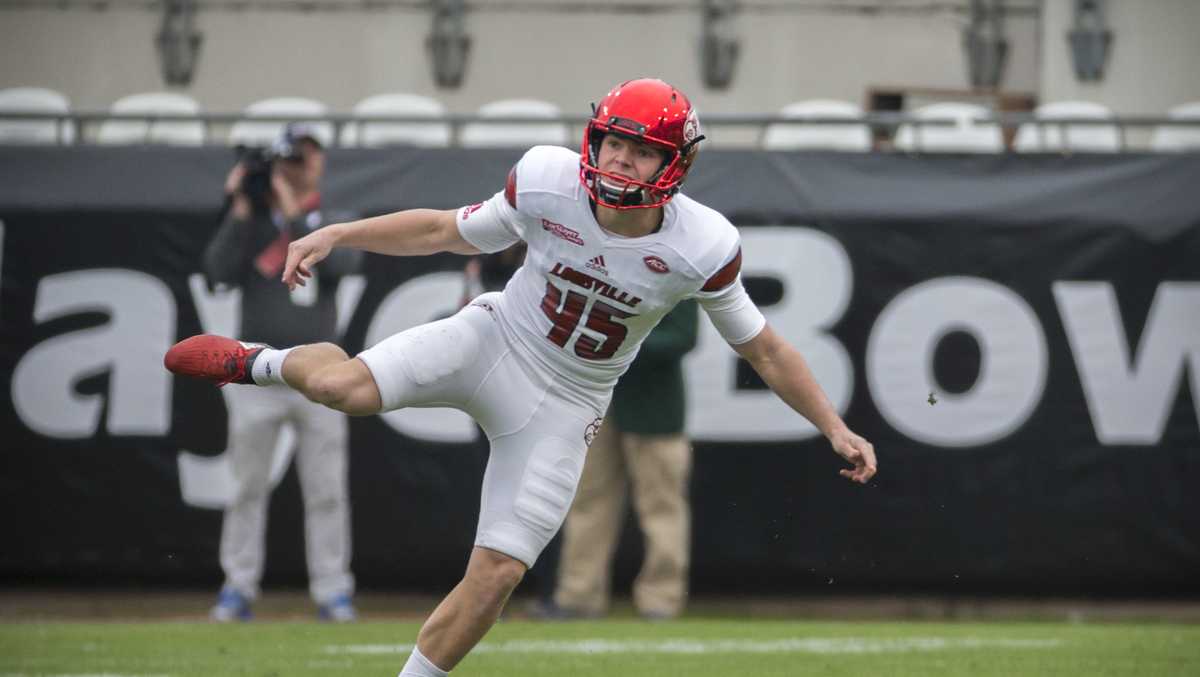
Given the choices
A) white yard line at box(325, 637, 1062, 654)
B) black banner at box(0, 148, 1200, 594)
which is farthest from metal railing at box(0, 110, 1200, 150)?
white yard line at box(325, 637, 1062, 654)

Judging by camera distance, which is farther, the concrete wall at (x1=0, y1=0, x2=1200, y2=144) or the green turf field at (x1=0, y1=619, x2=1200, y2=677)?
the concrete wall at (x1=0, y1=0, x2=1200, y2=144)

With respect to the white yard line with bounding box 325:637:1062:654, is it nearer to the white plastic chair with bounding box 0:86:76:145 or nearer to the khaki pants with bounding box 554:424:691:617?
the khaki pants with bounding box 554:424:691:617

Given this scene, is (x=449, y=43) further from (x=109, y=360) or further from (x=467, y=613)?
(x=467, y=613)

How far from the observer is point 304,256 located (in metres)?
5.15

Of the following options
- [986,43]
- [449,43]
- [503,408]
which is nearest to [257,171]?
[503,408]

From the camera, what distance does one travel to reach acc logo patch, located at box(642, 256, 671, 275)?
5.28 meters

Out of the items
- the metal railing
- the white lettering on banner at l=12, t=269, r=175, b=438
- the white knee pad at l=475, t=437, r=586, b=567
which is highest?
the white knee pad at l=475, t=437, r=586, b=567

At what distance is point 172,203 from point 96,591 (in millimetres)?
2115

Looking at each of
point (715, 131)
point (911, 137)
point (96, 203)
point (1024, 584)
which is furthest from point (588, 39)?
point (1024, 584)

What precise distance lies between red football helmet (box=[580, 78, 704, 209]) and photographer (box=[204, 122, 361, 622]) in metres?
3.47

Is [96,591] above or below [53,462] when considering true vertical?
below

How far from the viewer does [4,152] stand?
30.7 feet

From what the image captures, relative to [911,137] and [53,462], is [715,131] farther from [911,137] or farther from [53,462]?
[53,462]

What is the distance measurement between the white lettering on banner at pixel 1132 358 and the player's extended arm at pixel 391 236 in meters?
4.73
